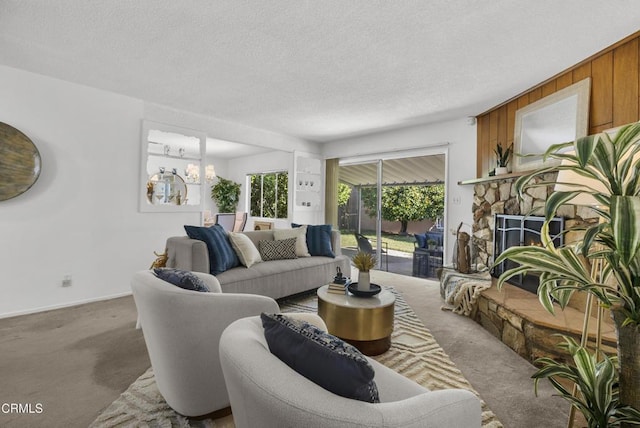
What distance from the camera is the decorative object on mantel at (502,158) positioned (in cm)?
388

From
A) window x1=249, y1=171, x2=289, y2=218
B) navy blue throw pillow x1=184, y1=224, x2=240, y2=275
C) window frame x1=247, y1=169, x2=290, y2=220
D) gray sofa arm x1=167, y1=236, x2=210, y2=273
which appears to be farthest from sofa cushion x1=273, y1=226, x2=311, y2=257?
window x1=249, y1=171, x2=289, y2=218

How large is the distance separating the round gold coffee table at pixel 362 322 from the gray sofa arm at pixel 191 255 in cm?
127

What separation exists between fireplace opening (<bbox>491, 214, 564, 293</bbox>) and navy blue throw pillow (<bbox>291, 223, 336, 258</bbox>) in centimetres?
203

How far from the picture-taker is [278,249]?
3.91m

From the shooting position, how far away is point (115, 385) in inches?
78.2

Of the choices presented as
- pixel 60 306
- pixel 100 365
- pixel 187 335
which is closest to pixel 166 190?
pixel 60 306

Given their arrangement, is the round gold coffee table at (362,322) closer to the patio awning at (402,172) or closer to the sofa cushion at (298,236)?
the sofa cushion at (298,236)

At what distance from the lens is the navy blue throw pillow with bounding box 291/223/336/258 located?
427 cm

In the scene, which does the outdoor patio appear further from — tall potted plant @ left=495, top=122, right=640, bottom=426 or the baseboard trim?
tall potted plant @ left=495, top=122, right=640, bottom=426

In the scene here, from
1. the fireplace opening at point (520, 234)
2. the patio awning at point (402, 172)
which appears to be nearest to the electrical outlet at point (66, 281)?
the fireplace opening at point (520, 234)

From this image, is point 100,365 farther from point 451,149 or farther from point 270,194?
point 270,194

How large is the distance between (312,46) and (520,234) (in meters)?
2.96

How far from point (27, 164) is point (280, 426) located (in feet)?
12.9

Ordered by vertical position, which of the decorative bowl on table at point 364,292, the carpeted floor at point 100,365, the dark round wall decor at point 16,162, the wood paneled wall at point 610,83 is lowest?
the carpeted floor at point 100,365
